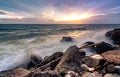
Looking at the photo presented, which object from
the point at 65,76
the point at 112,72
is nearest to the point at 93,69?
the point at 112,72

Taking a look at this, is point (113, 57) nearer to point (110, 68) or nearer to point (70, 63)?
point (110, 68)

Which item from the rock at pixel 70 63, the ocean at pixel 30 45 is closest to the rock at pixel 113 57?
the rock at pixel 70 63

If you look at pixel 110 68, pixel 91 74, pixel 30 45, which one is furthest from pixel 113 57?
A: pixel 30 45

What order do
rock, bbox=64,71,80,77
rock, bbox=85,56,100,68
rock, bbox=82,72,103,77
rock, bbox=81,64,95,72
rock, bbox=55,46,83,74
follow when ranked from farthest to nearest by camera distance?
rock, bbox=85,56,100,68 < rock, bbox=81,64,95,72 < rock, bbox=55,46,83,74 < rock, bbox=82,72,103,77 < rock, bbox=64,71,80,77

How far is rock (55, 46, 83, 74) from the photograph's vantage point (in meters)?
7.07

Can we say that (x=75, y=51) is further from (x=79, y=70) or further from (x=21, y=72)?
(x=21, y=72)

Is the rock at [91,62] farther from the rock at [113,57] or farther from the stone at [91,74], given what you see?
the stone at [91,74]

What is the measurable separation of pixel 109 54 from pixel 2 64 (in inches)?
242

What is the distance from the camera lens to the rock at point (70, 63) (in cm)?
707

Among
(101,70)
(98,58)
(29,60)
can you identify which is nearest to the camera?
(101,70)

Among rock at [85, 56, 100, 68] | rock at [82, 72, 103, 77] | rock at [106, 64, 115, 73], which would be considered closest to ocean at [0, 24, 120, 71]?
rock at [85, 56, 100, 68]

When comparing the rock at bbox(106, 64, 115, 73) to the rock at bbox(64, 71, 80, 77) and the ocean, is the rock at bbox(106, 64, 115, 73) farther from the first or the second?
the ocean

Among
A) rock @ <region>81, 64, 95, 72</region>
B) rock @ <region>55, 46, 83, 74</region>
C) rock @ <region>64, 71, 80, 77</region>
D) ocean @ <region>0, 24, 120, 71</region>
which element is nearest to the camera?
rock @ <region>64, 71, 80, 77</region>

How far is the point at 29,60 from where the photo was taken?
10.5 metres
